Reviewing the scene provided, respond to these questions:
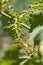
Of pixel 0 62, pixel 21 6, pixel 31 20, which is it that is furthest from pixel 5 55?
pixel 21 6

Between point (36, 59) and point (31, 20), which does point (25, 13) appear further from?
point (36, 59)

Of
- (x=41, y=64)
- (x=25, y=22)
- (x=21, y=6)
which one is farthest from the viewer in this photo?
(x=21, y=6)

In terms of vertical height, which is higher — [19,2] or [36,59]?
[19,2]

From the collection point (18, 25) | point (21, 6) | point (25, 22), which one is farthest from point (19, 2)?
point (18, 25)

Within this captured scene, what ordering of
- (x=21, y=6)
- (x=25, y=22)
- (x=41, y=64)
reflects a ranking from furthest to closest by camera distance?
(x=21, y=6) → (x=25, y=22) → (x=41, y=64)

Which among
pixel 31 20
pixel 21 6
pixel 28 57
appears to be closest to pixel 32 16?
pixel 31 20

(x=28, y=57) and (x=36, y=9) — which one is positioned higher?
(x=36, y=9)

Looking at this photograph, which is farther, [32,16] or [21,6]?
[21,6]

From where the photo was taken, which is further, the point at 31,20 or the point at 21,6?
the point at 21,6

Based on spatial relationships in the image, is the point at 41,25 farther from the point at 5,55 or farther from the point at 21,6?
the point at 21,6
